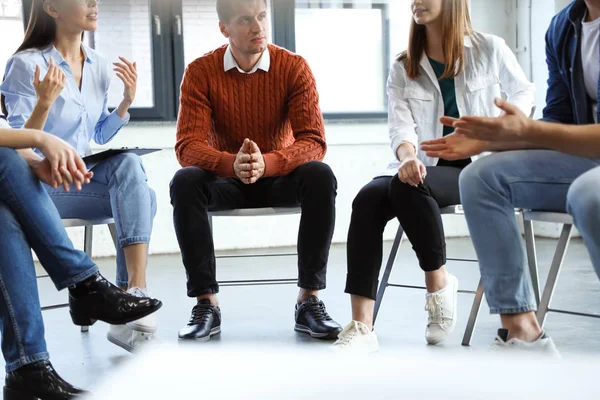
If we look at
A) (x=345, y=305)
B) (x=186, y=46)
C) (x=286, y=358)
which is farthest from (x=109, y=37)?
(x=286, y=358)

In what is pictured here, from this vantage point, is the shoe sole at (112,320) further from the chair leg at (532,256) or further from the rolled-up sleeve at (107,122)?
the chair leg at (532,256)

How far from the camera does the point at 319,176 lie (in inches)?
85.9

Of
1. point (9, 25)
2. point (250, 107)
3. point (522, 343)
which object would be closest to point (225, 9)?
point (250, 107)

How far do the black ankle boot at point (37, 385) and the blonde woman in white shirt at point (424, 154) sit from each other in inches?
28.5

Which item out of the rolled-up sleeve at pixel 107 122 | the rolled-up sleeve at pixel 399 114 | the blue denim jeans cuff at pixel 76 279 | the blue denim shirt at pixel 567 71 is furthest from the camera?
the rolled-up sleeve at pixel 107 122

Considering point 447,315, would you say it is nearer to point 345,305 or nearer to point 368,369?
point 345,305

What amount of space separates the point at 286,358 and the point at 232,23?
7.50 feet

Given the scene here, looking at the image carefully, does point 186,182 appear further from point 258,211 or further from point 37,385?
point 37,385

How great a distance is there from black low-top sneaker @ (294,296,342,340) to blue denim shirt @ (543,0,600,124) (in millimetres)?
901

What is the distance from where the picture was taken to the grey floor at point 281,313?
2.08 meters

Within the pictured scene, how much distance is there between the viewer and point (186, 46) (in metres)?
4.63

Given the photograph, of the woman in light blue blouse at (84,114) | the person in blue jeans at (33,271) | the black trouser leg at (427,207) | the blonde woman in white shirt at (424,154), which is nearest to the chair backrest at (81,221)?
the woman in light blue blouse at (84,114)

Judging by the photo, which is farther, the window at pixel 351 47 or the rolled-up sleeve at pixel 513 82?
the window at pixel 351 47

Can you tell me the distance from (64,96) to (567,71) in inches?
57.8
